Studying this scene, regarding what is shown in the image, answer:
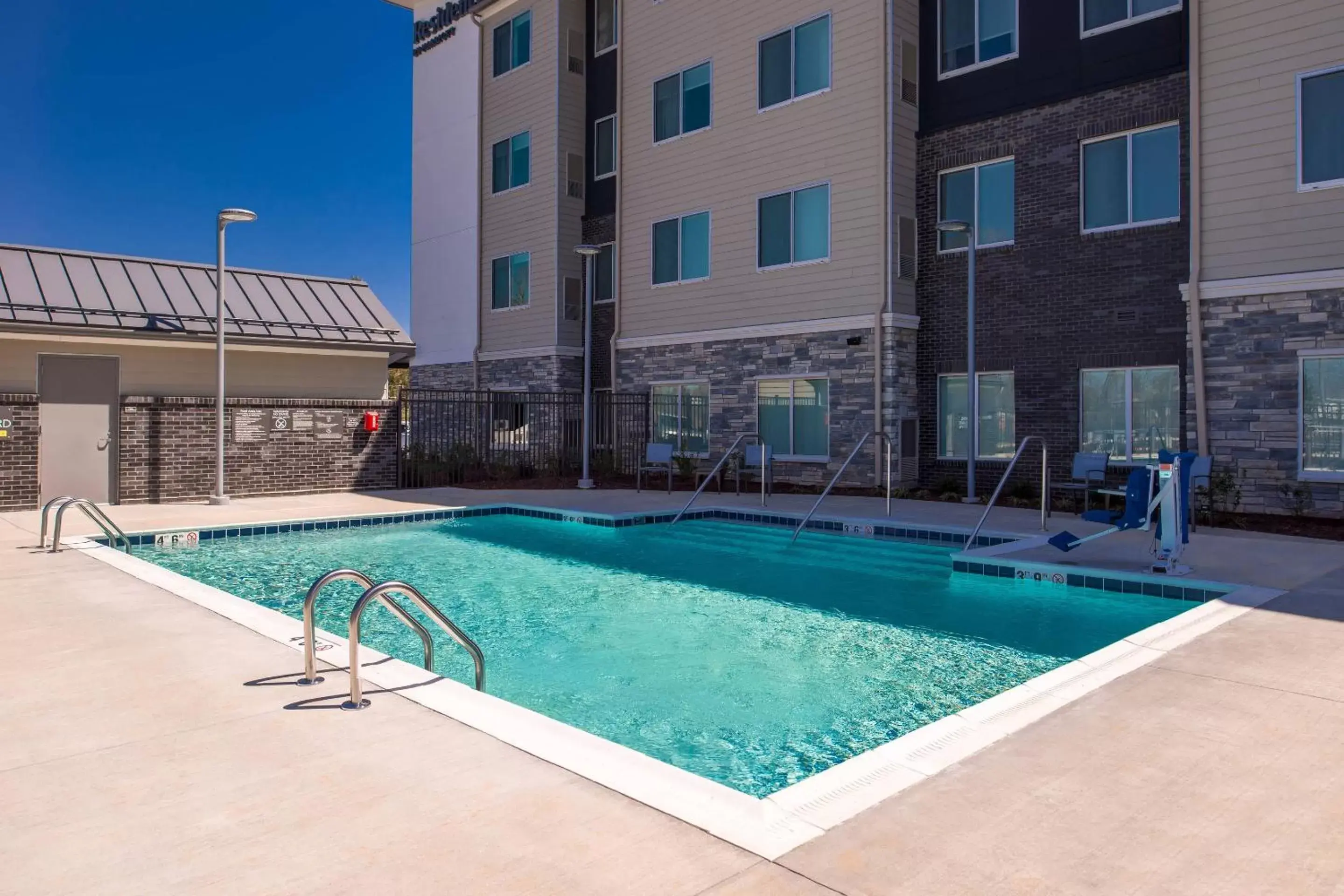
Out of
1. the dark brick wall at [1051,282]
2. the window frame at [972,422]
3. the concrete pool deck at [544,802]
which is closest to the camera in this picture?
the concrete pool deck at [544,802]

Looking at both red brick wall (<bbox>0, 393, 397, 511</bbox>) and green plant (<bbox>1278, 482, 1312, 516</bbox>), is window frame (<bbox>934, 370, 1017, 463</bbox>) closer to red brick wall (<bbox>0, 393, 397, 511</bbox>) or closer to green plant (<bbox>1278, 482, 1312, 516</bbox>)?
green plant (<bbox>1278, 482, 1312, 516</bbox>)

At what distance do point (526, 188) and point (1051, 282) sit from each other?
1224cm

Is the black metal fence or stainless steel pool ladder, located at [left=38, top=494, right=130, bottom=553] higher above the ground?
the black metal fence

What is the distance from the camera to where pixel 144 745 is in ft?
11.6

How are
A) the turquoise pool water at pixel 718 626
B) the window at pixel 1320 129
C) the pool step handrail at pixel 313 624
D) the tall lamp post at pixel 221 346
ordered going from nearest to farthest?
the pool step handrail at pixel 313 624 → the turquoise pool water at pixel 718 626 → the window at pixel 1320 129 → the tall lamp post at pixel 221 346

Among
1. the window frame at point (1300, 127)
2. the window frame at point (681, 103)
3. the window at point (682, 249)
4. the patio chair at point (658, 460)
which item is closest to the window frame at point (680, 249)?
the window at point (682, 249)

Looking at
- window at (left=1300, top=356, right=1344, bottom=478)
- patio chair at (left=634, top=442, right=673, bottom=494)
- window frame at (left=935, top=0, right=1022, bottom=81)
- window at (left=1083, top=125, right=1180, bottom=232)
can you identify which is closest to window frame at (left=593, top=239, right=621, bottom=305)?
patio chair at (left=634, top=442, right=673, bottom=494)

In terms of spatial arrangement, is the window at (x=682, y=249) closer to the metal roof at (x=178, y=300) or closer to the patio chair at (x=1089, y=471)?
the metal roof at (x=178, y=300)

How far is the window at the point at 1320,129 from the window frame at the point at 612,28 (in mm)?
12688

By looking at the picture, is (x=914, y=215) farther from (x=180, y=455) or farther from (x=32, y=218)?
(x=32, y=218)

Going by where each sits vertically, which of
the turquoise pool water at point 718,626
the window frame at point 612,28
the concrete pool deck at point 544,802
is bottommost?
the turquoise pool water at point 718,626

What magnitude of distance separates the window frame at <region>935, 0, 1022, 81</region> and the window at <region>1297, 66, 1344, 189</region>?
4.16m

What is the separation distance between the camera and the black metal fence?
1672cm

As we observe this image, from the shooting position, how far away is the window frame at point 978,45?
46.4 feet
